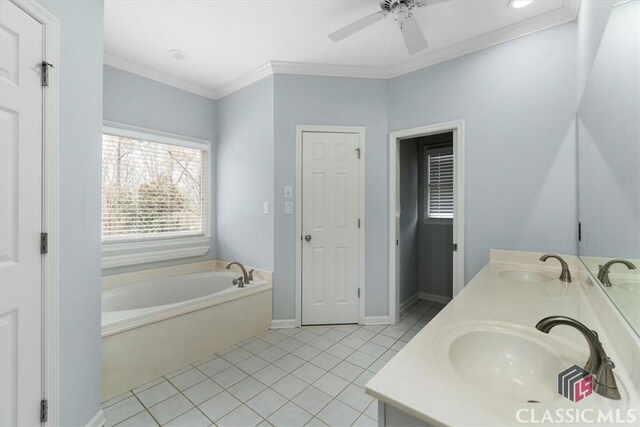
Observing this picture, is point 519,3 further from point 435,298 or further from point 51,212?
point 435,298

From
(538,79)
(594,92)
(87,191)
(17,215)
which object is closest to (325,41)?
(538,79)

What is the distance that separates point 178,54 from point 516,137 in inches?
121

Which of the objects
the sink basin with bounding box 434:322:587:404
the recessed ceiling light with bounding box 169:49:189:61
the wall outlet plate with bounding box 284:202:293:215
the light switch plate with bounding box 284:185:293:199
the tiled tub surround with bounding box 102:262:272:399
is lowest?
the tiled tub surround with bounding box 102:262:272:399

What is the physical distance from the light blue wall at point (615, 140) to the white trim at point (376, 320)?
1.83 metres

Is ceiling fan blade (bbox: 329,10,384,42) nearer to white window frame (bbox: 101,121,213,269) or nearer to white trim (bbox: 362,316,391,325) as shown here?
white window frame (bbox: 101,121,213,269)

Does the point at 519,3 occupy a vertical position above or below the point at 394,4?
above

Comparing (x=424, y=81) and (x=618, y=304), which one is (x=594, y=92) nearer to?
(x=618, y=304)

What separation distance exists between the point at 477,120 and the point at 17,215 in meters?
2.96

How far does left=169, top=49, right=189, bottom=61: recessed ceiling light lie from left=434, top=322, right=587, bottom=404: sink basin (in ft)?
10.1

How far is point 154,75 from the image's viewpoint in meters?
2.96

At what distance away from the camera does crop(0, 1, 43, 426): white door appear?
3.42ft

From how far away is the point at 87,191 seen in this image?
4.77 feet

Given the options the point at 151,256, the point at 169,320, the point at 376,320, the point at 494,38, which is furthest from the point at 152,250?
the point at 494,38

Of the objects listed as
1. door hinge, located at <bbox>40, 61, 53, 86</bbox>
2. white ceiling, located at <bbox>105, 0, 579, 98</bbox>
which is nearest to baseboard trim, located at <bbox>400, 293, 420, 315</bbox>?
white ceiling, located at <bbox>105, 0, 579, 98</bbox>
